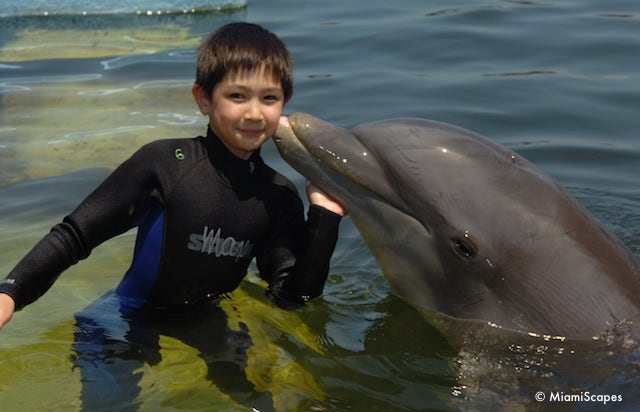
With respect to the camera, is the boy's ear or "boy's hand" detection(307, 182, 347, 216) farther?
"boy's hand" detection(307, 182, 347, 216)

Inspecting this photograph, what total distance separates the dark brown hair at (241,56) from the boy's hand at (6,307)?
1.38m

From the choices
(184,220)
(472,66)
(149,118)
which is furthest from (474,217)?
(472,66)

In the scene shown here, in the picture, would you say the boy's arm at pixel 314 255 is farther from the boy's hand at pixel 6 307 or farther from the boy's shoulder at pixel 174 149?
the boy's hand at pixel 6 307

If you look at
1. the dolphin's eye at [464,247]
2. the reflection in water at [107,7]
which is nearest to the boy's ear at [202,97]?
the dolphin's eye at [464,247]

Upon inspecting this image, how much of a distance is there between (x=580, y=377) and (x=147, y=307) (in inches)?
90.8

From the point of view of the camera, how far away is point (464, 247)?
551 cm

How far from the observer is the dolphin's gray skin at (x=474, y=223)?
215 inches

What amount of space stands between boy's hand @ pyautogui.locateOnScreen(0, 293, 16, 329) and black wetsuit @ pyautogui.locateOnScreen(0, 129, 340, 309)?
395mm

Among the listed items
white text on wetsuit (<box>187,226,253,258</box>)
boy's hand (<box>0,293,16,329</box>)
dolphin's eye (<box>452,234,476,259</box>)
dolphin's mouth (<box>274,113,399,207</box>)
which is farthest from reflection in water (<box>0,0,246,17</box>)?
boy's hand (<box>0,293,16,329</box>)

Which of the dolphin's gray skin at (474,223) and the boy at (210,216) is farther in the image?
the dolphin's gray skin at (474,223)

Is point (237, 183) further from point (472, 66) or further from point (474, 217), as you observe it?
point (472, 66)

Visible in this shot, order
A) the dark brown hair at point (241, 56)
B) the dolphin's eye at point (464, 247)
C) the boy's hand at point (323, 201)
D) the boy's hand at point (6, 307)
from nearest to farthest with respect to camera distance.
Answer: the boy's hand at point (6, 307), the dark brown hair at point (241, 56), the dolphin's eye at point (464, 247), the boy's hand at point (323, 201)

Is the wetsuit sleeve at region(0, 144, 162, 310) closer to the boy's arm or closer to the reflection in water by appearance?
the boy's arm

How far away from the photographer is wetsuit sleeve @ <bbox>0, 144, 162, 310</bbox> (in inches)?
200
